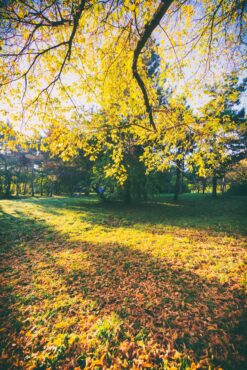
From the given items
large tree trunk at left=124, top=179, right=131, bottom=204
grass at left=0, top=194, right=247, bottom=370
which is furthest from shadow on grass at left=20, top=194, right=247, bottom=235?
grass at left=0, top=194, right=247, bottom=370

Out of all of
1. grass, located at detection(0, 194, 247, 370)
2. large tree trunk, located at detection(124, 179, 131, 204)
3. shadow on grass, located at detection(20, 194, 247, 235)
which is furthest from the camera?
large tree trunk, located at detection(124, 179, 131, 204)

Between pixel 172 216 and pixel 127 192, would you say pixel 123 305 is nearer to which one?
Answer: pixel 172 216

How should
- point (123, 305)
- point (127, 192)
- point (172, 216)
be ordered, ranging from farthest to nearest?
point (127, 192) < point (172, 216) < point (123, 305)

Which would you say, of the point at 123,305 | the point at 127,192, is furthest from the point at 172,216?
the point at 123,305

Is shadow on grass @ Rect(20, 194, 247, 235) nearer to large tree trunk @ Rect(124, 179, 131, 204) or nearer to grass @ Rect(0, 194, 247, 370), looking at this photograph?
large tree trunk @ Rect(124, 179, 131, 204)

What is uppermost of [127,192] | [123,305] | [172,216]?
[127,192]

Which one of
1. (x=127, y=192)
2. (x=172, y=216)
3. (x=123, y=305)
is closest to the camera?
(x=123, y=305)

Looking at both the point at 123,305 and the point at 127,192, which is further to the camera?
the point at 127,192

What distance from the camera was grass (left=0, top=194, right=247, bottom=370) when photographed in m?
2.31

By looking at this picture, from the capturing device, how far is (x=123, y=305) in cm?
324

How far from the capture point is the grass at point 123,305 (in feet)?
7.57

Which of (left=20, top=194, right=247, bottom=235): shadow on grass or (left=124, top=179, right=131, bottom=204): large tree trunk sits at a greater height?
(left=124, top=179, right=131, bottom=204): large tree trunk

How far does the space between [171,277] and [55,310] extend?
2.69m

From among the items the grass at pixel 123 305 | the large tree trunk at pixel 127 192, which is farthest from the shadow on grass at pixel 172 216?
the grass at pixel 123 305
